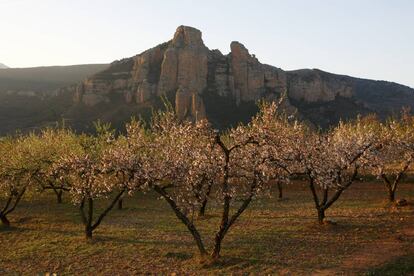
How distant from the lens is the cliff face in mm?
152125

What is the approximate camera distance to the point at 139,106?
143125 mm

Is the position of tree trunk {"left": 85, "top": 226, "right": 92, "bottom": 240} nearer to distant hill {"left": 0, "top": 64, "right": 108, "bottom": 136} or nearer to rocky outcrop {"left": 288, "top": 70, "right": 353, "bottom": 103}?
distant hill {"left": 0, "top": 64, "right": 108, "bottom": 136}

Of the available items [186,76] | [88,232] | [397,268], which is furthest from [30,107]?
[397,268]

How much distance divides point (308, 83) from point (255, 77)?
86.8 feet

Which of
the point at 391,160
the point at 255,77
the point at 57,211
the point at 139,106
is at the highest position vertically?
the point at 255,77

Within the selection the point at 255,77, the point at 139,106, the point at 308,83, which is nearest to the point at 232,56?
the point at 255,77

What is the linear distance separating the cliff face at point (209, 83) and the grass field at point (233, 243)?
10873 cm

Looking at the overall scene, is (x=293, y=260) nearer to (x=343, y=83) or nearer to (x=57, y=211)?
(x=57, y=211)

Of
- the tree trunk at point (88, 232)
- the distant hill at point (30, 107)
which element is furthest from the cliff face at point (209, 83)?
the tree trunk at point (88, 232)

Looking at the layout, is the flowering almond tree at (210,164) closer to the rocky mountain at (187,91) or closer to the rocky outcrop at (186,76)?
the rocky mountain at (187,91)

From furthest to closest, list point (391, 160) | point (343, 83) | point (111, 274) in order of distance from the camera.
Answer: point (343, 83) < point (391, 160) < point (111, 274)

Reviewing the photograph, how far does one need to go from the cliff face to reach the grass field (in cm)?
10873

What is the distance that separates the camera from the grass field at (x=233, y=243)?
69.3 ft

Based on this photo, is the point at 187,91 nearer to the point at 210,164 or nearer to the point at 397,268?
the point at 210,164
